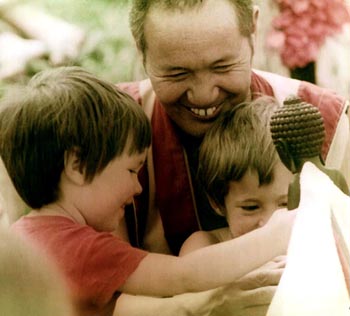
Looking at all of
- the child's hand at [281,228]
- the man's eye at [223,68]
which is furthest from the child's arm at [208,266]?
the man's eye at [223,68]

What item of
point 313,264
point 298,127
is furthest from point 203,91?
point 313,264

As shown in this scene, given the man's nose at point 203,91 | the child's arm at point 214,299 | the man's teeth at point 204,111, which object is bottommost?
the child's arm at point 214,299

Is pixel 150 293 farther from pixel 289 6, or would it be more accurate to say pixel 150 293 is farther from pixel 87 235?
pixel 289 6

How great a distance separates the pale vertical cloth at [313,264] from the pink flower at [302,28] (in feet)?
0.51

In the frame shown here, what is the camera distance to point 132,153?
3.31ft

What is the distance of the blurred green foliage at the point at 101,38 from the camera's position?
1.02 m

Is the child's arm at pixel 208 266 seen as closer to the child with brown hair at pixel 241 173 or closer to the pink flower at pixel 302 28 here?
the child with brown hair at pixel 241 173

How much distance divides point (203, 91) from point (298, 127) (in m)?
0.13

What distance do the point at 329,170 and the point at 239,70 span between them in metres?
0.18

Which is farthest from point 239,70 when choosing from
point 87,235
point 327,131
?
point 87,235

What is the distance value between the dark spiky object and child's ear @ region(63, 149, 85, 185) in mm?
251

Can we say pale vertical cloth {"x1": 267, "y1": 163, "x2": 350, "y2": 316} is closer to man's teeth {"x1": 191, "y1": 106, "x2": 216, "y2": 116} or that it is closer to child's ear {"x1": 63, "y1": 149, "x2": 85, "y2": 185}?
man's teeth {"x1": 191, "y1": 106, "x2": 216, "y2": 116}

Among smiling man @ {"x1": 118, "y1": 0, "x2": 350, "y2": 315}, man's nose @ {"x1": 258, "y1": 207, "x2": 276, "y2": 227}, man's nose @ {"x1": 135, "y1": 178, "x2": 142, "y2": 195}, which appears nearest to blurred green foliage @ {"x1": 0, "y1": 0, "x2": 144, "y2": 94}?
smiling man @ {"x1": 118, "y1": 0, "x2": 350, "y2": 315}

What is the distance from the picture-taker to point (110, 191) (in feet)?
3.32
